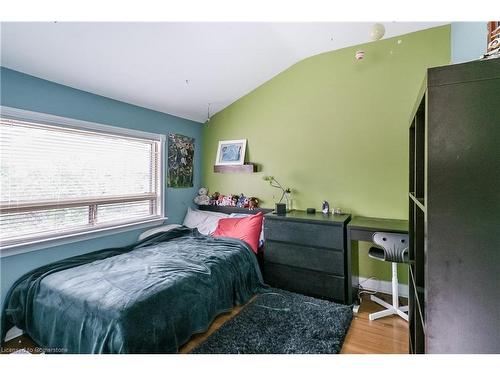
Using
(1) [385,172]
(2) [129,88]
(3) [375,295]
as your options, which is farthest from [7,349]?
(1) [385,172]

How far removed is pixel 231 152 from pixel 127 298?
7.74 feet

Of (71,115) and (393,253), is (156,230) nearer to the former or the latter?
(71,115)

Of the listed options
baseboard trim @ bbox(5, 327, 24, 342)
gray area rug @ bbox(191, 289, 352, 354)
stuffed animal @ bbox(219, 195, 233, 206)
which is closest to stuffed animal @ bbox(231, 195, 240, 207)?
stuffed animal @ bbox(219, 195, 233, 206)

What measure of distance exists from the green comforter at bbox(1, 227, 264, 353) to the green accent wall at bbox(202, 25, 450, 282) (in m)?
1.28

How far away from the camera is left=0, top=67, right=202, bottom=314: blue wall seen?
1945 mm

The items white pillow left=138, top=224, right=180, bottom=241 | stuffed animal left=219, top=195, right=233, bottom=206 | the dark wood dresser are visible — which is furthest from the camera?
stuffed animal left=219, top=195, right=233, bottom=206

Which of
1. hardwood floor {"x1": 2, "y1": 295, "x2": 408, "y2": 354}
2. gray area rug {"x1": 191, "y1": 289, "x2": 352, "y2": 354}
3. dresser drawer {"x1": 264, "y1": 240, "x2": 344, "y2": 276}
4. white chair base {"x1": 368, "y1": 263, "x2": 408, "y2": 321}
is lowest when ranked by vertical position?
hardwood floor {"x1": 2, "y1": 295, "x2": 408, "y2": 354}

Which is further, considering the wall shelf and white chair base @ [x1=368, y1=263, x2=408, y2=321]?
the wall shelf

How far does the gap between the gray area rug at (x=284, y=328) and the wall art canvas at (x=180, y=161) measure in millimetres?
1910

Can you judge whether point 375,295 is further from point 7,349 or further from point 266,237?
point 7,349

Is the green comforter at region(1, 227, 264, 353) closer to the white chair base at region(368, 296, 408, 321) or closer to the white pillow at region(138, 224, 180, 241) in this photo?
the white pillow at region(138, 224, 180, 241)

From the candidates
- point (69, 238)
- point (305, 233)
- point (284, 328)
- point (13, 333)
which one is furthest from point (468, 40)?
point (13, 333)

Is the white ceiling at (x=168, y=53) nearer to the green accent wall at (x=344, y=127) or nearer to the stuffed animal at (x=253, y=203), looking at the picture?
the green accent wall at (x=344, y=127)

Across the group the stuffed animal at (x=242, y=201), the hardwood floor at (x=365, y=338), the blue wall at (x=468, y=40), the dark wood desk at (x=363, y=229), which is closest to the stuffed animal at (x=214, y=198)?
the stuffed animal at (x=242, y=201)
